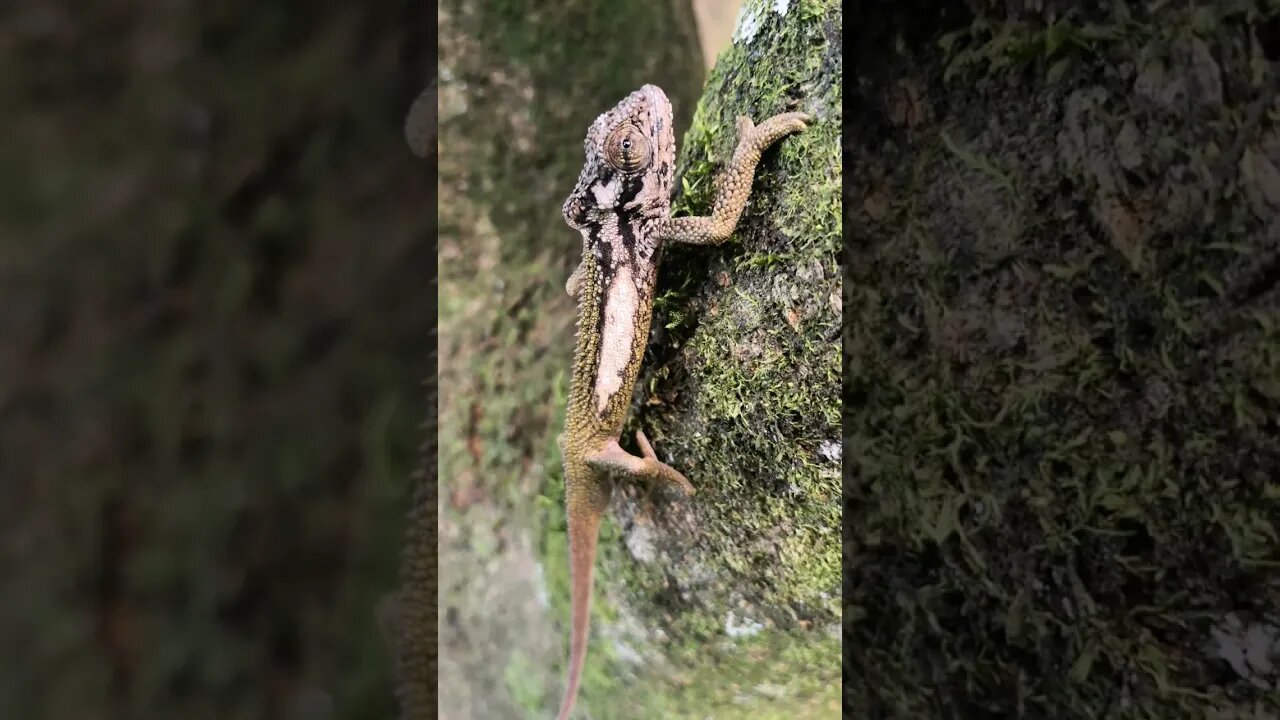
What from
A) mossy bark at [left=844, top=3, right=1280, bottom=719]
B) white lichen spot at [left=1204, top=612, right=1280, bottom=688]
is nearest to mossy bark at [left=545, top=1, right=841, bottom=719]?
mossy bark at [left=844, top=3, right=1280, bottom=719]

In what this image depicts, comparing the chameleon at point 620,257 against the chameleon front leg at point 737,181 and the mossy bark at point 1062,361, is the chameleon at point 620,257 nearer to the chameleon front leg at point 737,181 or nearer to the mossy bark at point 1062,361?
the chameleon front leg at point 737,181

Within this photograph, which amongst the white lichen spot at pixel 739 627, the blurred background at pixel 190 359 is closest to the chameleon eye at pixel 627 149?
the blurred background at pixel 190 359

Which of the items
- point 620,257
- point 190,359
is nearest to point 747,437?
point 620,257

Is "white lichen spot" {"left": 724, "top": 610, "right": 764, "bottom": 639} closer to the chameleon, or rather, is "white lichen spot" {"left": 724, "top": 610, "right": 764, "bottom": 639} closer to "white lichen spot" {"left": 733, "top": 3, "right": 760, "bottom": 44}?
the chameleon

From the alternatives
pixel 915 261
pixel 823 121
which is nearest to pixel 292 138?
pixel 915 261

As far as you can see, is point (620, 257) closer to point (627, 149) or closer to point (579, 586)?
point (627, 149)

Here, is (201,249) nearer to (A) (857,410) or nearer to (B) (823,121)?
(A) (857,410)
